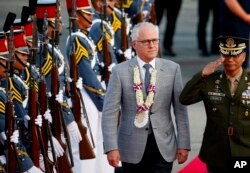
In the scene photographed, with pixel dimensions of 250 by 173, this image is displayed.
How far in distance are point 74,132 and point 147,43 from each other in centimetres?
179

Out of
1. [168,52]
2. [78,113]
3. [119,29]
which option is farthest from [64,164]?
[168,52]

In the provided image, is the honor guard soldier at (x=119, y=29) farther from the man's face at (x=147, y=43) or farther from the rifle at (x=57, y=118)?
the man's face at (x=147, y=43)

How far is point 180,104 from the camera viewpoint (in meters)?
10.5

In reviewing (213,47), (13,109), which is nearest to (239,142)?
(13,109)

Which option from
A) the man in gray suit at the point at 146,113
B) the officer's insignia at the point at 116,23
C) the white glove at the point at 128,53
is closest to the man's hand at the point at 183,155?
the man in gray suit at the point at 146,113

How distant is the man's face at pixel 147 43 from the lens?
413 inches

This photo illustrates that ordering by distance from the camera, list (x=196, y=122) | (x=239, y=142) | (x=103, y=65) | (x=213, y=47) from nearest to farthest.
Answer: (x=239, y=142) < (x=103, y=65) < (x=196, y=122) < (x=213, y=47)

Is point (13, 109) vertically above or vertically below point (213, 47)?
above

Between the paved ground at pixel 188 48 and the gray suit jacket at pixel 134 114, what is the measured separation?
2.67m

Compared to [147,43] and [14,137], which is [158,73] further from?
[14,137]

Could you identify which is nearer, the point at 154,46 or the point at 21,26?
the point at 154,46

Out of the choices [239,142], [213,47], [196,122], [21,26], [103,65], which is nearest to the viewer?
[239,142]

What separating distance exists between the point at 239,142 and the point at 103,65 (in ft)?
9.91

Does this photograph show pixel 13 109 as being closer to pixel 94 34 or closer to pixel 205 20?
pixel 94 34
